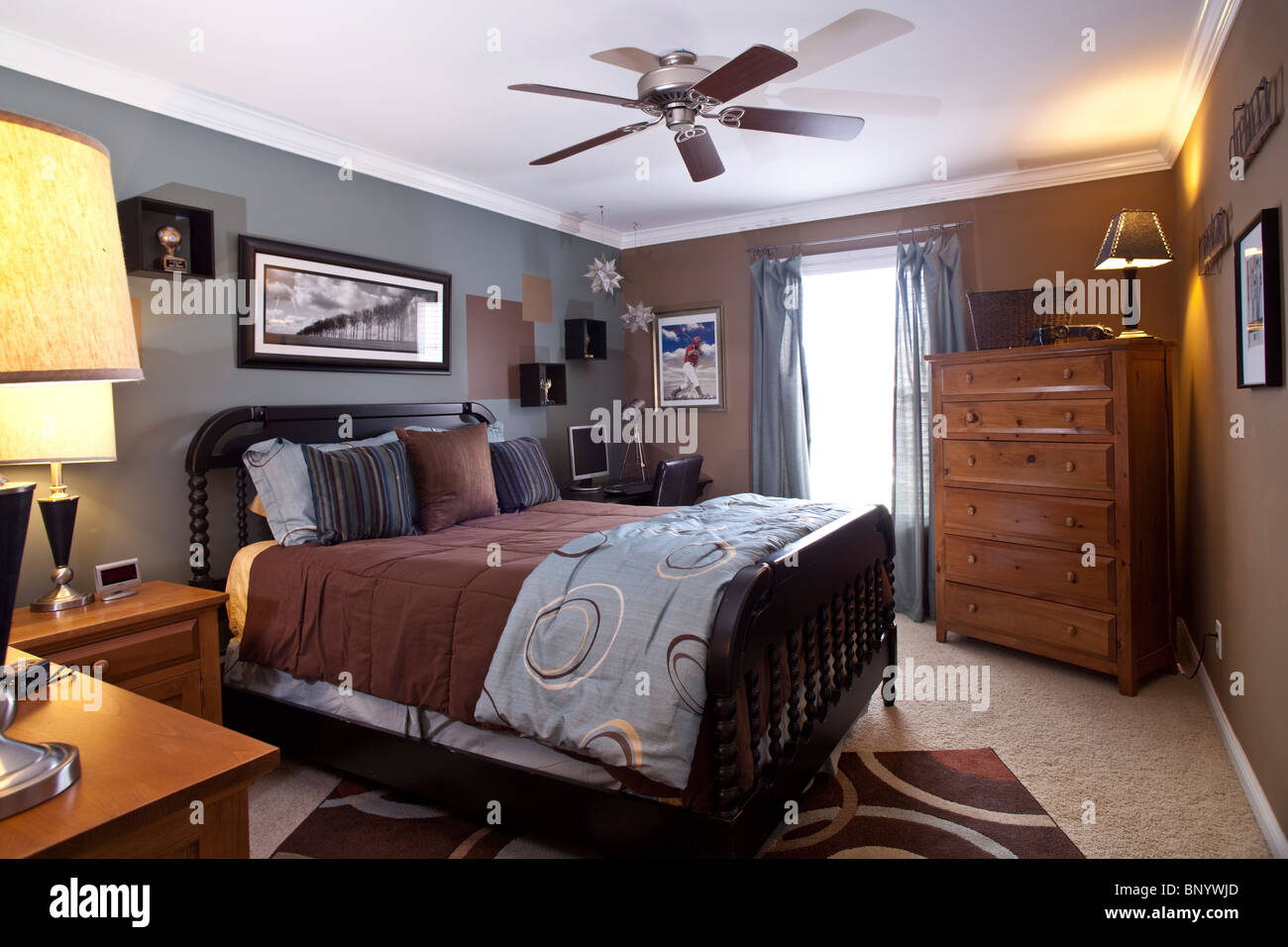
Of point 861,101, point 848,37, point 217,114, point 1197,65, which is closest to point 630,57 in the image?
point 848,37

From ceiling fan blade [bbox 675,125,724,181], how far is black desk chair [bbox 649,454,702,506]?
1.66m

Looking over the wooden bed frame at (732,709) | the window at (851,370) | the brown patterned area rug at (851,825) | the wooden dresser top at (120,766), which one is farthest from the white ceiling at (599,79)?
the brown patterned area rug at (851,825)

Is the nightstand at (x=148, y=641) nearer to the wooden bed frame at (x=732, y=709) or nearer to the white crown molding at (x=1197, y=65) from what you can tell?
the wooden bed frame at (x=732, y=709)

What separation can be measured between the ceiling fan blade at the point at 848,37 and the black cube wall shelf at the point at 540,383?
2.37 m

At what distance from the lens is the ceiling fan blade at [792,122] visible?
272 cm

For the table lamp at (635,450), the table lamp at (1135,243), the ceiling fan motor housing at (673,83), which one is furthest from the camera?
the table lamp at (635,450)

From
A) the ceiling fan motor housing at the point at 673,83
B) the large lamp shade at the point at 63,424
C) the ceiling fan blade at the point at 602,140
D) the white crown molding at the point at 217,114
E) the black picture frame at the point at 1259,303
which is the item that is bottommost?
the large lamp shade at the point at 63,424

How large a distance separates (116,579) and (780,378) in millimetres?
3879

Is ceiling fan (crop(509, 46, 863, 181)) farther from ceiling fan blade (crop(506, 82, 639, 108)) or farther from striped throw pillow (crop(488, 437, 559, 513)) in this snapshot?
striped throw pillow (crop(488, 437, 559, 513))

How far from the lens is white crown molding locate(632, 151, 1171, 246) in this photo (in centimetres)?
412

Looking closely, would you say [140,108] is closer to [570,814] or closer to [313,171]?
[313,171]

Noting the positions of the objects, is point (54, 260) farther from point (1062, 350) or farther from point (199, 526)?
point (1062, 350)

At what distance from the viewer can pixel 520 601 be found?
2139mm

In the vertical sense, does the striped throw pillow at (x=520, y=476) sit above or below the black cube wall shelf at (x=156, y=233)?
below
